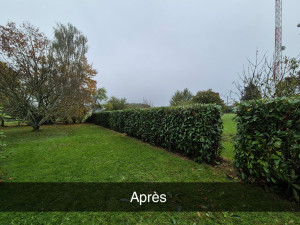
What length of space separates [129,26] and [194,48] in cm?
596

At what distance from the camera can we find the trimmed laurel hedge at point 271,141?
1805 mm

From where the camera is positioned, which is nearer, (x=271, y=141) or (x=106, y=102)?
(x=271, y=141)

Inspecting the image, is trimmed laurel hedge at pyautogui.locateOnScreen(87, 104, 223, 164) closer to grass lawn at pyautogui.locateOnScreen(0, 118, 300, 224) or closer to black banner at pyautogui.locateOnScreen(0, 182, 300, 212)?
grass lawn at pyautogui.locateOnScreen(0, 118, 300, 224)

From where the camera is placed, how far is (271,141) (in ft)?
6.46

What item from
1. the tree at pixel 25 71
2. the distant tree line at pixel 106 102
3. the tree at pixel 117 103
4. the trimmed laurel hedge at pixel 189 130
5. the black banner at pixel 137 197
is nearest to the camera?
the black banner at pixel 137 197

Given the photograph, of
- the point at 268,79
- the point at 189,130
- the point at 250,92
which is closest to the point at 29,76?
the point at 189,130

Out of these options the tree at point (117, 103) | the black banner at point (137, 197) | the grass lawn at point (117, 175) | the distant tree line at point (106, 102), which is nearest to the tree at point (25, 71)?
the grass lawn at point (117, 175)

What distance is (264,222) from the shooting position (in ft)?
4.96

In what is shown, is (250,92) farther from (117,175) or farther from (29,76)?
(29,76)

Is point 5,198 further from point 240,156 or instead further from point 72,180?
point 240,156

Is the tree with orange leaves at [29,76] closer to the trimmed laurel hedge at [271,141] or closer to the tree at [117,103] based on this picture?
the trimmed laurel hedge at [271,141]

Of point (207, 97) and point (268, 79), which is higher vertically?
point (207, 97)

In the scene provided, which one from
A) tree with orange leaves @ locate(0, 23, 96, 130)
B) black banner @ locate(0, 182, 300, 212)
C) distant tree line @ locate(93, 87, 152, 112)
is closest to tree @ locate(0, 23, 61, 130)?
tree with orange leaves @ locate(0, 23, 96, 130)

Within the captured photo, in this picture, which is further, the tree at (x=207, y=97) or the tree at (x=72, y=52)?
the tree at (x=207, y=97)
